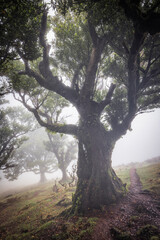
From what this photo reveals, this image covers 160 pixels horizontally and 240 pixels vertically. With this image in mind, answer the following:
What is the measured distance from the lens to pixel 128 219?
5.80 m

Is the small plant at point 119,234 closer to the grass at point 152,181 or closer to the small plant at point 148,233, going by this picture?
the small plant at point 148,233

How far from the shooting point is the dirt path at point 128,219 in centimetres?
→ 470

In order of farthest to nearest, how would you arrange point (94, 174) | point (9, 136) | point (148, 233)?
point (9, 136)
point (94, 174)
point (148, 233)

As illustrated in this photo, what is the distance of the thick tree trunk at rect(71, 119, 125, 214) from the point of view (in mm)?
7746

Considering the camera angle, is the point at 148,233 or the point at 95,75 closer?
the point at 148,233

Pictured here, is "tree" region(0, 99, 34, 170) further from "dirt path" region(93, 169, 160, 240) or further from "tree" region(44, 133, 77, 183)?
"dirt path" region(93, 169, 160, 240)

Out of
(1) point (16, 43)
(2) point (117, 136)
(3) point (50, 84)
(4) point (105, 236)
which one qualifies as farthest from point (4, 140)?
(4) point (105, 236)

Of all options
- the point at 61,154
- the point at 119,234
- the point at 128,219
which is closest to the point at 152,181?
the point at 128,219

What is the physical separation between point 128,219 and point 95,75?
10.5 meters

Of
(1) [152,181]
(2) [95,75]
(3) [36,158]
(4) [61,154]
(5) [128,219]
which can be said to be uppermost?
(2) [95,75]

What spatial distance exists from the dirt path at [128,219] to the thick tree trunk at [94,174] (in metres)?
0.92

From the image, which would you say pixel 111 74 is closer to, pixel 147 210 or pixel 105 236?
pixel 147 210

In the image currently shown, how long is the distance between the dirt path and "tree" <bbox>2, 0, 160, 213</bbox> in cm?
107

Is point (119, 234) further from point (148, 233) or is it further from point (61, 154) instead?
point (61, 154)
